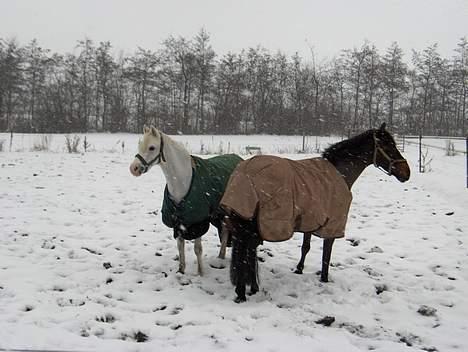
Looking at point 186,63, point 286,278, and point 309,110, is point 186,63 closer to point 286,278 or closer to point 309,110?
point 309,110

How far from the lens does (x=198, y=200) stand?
13.6 feet

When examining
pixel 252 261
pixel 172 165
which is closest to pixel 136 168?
pixel 172 165

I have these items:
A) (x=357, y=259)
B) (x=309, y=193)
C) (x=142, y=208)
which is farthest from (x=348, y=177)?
(x=142, y=208)

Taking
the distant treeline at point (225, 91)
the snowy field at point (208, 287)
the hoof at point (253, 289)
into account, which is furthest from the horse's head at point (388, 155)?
the distant treeline at point (225, 91)

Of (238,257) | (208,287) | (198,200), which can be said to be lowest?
(208,287)

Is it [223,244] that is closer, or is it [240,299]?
[240,299]

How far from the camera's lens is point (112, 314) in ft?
10.8

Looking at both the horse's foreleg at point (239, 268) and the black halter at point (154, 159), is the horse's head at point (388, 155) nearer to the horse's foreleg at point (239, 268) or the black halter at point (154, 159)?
the horse's foreleg at point (239, 268)

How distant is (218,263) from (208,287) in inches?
29.1

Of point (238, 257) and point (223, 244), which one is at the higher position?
point (238, 257)

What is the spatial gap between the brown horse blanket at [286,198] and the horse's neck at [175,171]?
2.27 feet

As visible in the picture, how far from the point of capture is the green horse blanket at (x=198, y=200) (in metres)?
4.12

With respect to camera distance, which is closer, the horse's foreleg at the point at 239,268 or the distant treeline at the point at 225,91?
the horse's foreleg at the point at 239,268

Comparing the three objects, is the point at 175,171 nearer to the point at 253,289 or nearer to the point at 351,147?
the point at 253,289
